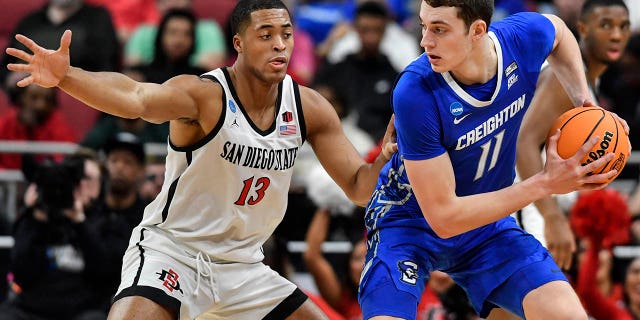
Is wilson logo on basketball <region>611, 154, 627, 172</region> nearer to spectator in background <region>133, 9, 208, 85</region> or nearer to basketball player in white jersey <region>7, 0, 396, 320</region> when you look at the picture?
basketball player in white jersey <region>7, 0, 396, 320</region>

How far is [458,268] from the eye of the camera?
18.8ft

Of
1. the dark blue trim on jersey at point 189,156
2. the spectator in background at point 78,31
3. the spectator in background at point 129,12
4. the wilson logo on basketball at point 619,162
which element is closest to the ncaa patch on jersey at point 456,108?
the wilson logo on basketball at point 619,162

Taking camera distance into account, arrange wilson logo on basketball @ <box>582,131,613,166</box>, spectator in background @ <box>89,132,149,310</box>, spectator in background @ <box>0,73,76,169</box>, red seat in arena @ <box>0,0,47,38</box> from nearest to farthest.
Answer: wilson logo on basketball @ <box>582,131,613,166</box>
spectator in background @ <box>89,132,149,310</box>
spectator in background @ <box>0,73,76,169</box>
red seat in arena @ <box>0,0,47,38</box>

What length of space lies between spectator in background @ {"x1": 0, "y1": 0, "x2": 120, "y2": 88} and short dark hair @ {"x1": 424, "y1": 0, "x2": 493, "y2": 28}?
6.07m

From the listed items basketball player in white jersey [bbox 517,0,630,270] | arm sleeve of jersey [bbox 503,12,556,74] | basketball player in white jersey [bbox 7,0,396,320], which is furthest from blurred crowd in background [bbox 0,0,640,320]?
basketball player in white jersey [bbox 7,0,396,320]

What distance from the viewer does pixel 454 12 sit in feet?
17.0

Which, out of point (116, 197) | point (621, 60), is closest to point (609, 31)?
point (116, 197)

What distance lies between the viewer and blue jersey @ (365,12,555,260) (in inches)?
207

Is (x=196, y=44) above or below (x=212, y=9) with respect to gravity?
below

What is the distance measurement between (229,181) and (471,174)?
128 cm

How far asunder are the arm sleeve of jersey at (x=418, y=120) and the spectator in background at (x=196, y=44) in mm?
5802

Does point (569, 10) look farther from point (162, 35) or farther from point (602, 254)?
point (162, 35)

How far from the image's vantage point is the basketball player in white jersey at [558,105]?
6.12 metres

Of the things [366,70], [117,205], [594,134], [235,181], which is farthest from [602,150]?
[366,70]
